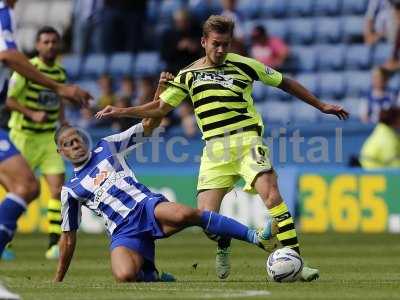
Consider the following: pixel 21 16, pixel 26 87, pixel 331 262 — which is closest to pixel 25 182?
pixel 331 262

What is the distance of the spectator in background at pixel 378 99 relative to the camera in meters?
18.5

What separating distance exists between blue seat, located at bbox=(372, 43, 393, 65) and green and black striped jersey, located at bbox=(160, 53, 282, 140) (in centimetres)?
1067

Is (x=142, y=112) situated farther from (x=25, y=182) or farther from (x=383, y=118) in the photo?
(x=383, y=118)

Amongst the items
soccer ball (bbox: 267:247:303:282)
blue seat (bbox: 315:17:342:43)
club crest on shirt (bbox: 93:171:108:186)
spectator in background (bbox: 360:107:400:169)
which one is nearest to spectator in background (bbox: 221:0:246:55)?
blue seat (bbox: 315:17:342:43)

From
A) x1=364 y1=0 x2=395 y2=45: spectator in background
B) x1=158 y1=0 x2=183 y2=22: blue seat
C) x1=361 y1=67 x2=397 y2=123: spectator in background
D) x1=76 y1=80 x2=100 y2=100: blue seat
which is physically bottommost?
x1=361 y1=67 x2=397 y2=123: spectator in background

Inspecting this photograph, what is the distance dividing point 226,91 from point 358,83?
1050 centimetres

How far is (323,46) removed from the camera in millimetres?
21078

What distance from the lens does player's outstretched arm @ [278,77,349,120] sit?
31.7ft

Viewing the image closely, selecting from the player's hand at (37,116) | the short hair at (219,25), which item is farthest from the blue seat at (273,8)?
the short hair at (219,25)

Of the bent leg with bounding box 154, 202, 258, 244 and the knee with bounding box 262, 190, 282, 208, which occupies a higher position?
the knee with bounding box 262, 190, 282, 208

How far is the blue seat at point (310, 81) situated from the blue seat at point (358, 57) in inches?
27.0

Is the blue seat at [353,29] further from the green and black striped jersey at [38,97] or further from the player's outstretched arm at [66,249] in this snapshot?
the player's outstretched arm at [66,249]

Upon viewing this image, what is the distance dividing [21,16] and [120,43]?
4078mm

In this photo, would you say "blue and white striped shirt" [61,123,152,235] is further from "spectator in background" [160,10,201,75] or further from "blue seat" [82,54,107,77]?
"blue seat" [82,54,107,77]
